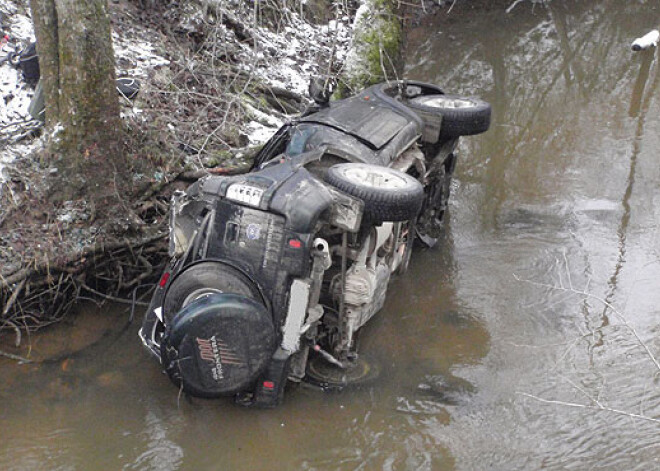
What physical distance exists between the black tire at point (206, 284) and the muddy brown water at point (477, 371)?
84cm

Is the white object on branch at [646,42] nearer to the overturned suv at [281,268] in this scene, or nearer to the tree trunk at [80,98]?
the overturned suv at [281,268]

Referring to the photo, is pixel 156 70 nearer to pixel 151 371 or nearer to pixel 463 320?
pixel 151 371

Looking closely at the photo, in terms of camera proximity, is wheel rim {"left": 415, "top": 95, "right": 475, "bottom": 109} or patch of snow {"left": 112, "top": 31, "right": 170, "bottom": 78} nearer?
wheel rim {"left": 415, "top": 95, "right": 475, "bottom": 109}

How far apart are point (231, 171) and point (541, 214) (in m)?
3.35

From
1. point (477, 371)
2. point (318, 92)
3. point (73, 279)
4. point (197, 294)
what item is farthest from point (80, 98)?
point (477, 371)

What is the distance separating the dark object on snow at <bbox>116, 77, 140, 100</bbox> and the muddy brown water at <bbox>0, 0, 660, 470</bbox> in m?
2.40

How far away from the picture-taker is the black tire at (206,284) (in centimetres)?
451

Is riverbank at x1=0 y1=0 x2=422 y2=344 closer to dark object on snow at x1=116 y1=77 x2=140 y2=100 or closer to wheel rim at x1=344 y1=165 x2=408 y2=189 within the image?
dark object on snow at x1=116 y1=77 x2=140 y2=100

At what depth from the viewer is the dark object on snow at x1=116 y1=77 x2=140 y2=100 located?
7.23 meters

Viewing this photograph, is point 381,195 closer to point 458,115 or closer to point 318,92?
point 318,92

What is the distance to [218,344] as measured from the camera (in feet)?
14.3

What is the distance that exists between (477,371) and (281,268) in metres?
1.81

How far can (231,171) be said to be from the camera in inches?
275

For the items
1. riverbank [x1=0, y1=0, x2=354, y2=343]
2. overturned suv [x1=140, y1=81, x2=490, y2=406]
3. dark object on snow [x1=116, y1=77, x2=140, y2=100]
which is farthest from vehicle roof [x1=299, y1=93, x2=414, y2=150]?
dark object on snow [x1=116, y1=77, x2=140, y2=100]
